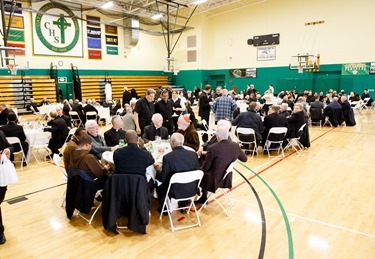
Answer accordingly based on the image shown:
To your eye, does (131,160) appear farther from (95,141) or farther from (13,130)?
(13,130)

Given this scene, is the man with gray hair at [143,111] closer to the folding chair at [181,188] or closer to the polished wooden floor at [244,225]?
the polished wooden floor at [244,225]

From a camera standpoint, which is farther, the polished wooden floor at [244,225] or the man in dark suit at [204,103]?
the man in dark suit at [204,103]

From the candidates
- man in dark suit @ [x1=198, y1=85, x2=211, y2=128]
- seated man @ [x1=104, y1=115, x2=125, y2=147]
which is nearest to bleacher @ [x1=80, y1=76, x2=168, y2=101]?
man in dark suit @ [x1=198, y1=85, x2=211, y2=128]

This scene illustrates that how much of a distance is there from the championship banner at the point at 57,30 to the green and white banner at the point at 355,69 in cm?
1681

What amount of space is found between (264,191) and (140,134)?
2.80 metres

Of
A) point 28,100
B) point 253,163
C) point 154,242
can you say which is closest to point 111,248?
point 154,242

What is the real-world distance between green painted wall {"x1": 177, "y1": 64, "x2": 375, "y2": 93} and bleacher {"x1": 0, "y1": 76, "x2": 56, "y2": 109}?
1085 cm

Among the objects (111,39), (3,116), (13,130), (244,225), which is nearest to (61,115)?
(13,130)

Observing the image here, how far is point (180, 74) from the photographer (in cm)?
2458

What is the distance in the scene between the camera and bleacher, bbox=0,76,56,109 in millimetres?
15945

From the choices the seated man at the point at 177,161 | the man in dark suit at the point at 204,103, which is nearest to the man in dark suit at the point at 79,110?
the man in dark suit at the point at 204,103

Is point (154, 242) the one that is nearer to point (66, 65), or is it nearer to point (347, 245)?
point (347, 245)

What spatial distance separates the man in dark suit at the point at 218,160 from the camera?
3939mm

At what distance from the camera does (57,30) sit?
58.4 ft
